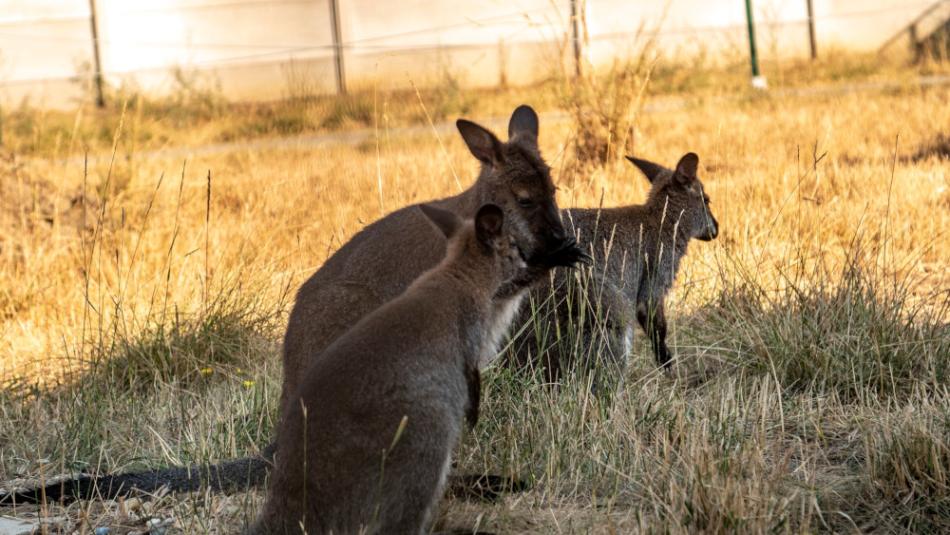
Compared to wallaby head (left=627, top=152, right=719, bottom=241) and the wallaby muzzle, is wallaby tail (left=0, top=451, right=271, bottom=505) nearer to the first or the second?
wallaby head (left=627, top=152, right=719, bottom=241)

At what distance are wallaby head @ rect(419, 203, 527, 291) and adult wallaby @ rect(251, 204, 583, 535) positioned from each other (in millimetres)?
126

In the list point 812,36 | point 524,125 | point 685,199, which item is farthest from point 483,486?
point 812,36

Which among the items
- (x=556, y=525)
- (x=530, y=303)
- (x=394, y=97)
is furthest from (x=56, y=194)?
(x=394, y=97)

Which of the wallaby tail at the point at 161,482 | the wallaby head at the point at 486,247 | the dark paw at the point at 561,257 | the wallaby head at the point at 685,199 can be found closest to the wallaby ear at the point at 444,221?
the wallaby head at the point at 486,247

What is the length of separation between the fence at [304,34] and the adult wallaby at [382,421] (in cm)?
1495

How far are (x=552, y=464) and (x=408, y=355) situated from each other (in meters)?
1.02

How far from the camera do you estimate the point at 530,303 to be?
16.3 ft

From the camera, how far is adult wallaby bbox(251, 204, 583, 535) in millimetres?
3143

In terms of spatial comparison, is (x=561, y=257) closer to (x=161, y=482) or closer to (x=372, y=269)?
(x=372, y=269)

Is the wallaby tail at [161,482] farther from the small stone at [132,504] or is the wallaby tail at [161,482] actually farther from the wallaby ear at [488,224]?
the wallaby ear at [488,224]

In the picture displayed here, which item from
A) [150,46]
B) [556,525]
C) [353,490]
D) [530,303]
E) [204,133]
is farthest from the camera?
[150,46]

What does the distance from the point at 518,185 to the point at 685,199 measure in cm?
115

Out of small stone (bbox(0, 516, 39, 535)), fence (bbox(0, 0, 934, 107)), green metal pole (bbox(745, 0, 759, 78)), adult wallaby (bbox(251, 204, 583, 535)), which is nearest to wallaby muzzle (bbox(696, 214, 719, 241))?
adult wallaby (bbox(251, 204, 583, 535))

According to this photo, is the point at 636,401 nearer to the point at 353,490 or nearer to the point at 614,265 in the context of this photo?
the point at 614,265
